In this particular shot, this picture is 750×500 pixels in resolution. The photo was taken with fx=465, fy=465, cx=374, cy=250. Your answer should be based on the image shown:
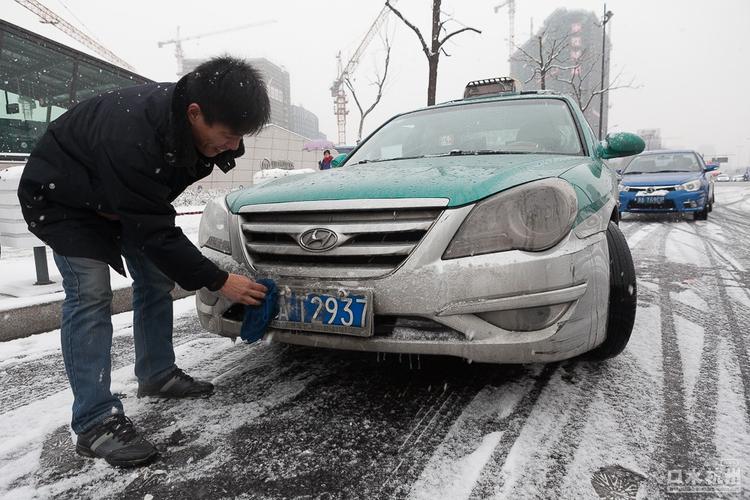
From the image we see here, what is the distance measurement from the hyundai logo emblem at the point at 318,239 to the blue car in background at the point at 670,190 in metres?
8.77

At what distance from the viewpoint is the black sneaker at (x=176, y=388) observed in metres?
2.03

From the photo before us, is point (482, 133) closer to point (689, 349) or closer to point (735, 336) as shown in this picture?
point (689, 349)

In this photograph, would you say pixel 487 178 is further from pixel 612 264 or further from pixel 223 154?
pixel 223 154

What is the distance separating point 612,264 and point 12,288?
14.7 ft

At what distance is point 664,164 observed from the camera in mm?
9859

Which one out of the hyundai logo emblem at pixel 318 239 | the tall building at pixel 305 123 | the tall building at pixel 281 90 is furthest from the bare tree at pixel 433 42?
the tall building at pixel 305 123

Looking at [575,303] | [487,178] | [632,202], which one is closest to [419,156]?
[487,178]

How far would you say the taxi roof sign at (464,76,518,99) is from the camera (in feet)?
18.1

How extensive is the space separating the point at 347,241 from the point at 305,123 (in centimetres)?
13026

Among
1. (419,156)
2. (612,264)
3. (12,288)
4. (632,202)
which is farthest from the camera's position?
(632,202)

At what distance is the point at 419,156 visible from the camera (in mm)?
2725

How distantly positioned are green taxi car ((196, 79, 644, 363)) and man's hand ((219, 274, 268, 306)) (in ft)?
0.32

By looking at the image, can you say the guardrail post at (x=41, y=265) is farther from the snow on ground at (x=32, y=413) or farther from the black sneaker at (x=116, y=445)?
the black sneaker at (x=116, y=445)

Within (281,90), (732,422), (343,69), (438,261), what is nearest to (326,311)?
(438,261)
